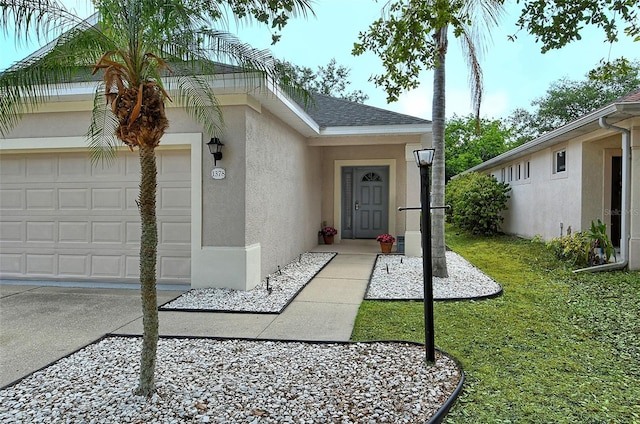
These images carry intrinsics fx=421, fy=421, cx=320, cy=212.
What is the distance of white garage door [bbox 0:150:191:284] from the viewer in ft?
21.2

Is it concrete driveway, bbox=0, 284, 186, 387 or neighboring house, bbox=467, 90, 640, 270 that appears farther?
neighboring house, bbox=467, 90, 640, 270

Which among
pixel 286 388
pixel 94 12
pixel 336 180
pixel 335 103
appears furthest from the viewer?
pixel 336 180

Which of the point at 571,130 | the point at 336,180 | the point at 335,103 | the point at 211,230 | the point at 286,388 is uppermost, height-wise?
the point at 335,103

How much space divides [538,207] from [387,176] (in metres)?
4.34

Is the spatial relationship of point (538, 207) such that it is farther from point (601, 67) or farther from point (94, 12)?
point (94, 12)

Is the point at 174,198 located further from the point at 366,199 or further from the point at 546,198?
the point at 546,198

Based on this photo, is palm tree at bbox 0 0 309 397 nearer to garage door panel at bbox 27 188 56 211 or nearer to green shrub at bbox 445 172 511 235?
garage door panel at bbox 27 188 56 211

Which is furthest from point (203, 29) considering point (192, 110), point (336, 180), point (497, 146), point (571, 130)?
point (497, 146)

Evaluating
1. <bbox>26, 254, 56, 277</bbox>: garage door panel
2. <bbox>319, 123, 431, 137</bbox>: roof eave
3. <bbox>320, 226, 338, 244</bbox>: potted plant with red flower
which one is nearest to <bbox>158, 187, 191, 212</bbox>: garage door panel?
<bbox>26, 254, 56, 277</bbox>: garage door panel

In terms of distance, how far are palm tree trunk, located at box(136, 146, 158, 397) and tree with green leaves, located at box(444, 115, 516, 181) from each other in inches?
1016

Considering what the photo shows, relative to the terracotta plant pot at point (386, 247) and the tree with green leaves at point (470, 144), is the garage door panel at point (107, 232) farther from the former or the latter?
the tree with green leaves at point (470, 144)

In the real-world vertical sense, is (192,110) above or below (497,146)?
below

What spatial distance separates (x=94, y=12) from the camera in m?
3.33

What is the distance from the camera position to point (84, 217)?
21.9 feet
